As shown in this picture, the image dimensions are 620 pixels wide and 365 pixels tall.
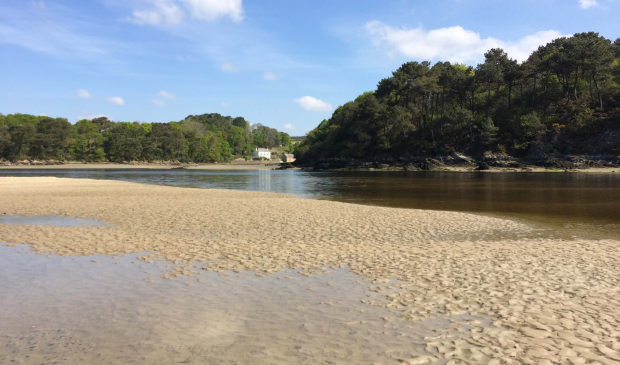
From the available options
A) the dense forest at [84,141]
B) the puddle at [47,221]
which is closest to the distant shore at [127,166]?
the dense forest at [84,141]

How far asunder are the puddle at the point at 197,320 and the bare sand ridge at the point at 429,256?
73cm

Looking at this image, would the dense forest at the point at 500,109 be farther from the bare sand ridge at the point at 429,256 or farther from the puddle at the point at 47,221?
the puddle at the point at 47,221

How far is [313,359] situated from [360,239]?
983cm

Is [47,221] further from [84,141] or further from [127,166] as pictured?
[84,141]

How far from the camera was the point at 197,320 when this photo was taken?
24.7 feet

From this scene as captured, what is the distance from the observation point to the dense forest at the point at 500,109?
309 feet

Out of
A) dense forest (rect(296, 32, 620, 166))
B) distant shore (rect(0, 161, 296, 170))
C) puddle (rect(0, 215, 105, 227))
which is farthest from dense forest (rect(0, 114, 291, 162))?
puddle (rect(0, 215, 105, 227))

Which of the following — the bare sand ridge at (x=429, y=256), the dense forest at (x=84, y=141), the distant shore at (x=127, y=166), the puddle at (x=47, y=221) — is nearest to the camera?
the bare sand ridge at (x=429, y=256)

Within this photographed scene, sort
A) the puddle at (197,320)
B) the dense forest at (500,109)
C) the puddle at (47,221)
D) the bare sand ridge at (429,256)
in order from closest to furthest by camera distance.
A: 1. the puddle at (197,320)
2. the bare sand ridge at (429,256)
3. the puddle at (47,221)
4. the dense forest at (500,109)

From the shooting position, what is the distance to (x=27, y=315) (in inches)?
303

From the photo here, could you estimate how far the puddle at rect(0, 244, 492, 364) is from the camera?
241 inches

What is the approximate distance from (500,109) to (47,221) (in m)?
117

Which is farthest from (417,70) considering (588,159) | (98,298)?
(98,298)

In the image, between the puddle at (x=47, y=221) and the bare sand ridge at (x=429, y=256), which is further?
the puddle at (x=47, y=221)
